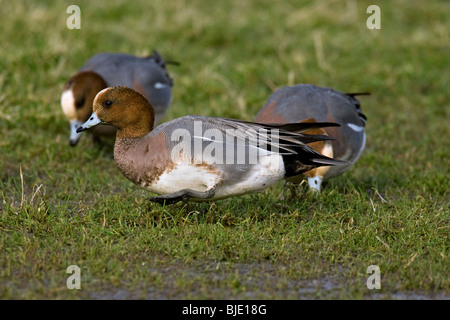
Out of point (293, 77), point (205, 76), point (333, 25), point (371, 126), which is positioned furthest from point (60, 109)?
point (333, 25)

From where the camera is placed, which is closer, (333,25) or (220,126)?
(220,126)

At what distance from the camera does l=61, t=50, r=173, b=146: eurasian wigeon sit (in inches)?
219

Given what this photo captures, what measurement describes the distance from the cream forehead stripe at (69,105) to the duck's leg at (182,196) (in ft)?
6.59

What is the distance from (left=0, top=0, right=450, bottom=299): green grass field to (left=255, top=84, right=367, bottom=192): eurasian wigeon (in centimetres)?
15

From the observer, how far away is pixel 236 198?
4492 mm

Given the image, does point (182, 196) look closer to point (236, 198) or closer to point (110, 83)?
point (236, 198)

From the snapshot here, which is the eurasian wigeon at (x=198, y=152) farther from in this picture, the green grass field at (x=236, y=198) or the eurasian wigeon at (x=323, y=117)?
the eurasian wigeon at (x=323, y=117)

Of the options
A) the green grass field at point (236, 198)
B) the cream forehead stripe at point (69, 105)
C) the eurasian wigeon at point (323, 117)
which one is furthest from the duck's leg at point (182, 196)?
the cream forehead stripe at point (69, 105)

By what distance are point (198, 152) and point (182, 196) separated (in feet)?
0.82

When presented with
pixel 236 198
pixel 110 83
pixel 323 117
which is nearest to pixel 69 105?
pixel 110 83

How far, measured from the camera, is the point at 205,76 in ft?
22.0

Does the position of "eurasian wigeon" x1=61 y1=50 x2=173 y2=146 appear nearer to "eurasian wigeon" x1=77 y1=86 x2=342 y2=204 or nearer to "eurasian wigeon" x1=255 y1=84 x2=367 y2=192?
"eurasian wigeon" x1=255 y1=84 x2=367 y2=192
